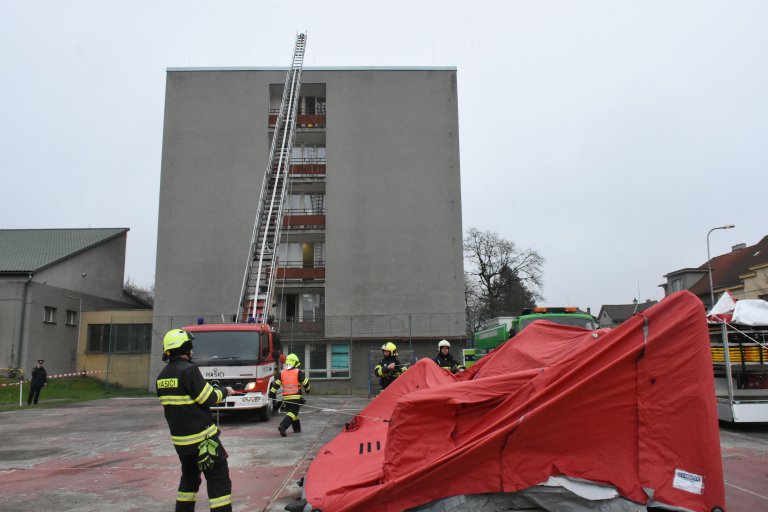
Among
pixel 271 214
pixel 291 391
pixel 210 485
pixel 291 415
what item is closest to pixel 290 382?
pixel 291 391

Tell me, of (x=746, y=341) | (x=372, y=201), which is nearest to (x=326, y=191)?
(x=372, y=201)

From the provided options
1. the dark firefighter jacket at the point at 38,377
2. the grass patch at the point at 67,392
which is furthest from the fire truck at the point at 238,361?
→ the grass patch at the point at 67,392

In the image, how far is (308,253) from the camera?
1123 inches

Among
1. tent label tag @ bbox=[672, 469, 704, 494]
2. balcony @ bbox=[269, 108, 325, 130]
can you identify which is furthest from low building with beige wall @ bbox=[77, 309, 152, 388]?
tent label tag @ bbox=[672, 469, 704, 494]

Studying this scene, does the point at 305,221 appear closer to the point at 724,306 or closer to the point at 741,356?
the point at 724,306

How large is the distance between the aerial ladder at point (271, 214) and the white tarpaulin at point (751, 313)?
1274cm

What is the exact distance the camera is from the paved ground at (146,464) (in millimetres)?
6152

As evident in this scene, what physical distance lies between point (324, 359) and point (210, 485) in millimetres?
21280

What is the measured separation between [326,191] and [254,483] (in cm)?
2183

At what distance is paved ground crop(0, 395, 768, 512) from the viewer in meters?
6.15

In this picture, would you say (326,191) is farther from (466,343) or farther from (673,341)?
(673,341)

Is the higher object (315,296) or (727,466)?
(315,296)

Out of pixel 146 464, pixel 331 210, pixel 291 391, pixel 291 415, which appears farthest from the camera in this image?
pixel 331 210

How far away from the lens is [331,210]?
90.6ft
